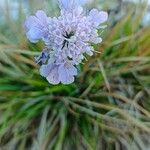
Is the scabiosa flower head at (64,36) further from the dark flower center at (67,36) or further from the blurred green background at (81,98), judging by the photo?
the blurred green background at (81,98)

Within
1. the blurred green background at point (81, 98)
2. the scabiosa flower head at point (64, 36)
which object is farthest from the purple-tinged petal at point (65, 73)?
the blurred green background at point (81, 98)

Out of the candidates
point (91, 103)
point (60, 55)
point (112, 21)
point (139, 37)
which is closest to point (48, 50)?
point (60, 55)

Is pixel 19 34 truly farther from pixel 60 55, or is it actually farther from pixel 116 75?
pixel 60 55

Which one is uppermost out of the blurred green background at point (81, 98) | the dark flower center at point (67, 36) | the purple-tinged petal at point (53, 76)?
the blurred green background at point (81, 98)

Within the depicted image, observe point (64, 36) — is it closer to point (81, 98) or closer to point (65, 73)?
point (65, 73)

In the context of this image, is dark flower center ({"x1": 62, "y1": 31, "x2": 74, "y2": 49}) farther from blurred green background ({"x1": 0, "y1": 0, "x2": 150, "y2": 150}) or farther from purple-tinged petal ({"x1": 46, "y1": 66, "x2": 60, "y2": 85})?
blurred green background ({"x1": 0, "y1": 0, "x2": 150, "y2": 150})

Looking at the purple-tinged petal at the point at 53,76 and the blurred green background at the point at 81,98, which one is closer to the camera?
the purple-tinged petal at the point at 53,76

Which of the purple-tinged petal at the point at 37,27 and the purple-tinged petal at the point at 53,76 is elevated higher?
the purple-tinged petal at the point at 37,27
